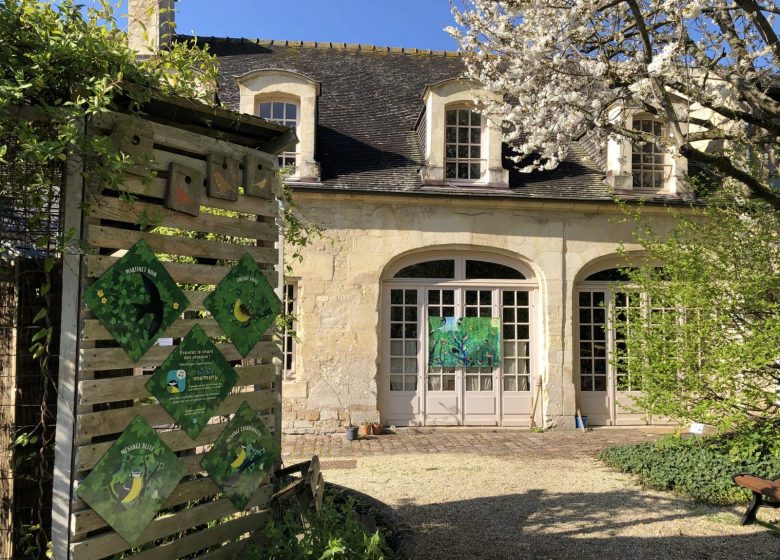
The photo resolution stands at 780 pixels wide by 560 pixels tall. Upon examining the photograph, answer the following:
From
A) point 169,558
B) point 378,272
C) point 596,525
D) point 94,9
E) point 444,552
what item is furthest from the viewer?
point 378,272

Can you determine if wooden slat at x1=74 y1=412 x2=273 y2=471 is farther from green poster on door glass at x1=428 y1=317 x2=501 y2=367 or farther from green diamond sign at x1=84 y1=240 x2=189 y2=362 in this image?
green poster on door glass at x1=428 y1=317 x2=501 y2=367

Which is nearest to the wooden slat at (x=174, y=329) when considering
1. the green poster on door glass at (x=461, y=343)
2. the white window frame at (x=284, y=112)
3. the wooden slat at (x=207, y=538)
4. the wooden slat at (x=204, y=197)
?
the wooden slat at (x=204, y=197)

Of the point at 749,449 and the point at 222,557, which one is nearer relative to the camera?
the point at 222,557

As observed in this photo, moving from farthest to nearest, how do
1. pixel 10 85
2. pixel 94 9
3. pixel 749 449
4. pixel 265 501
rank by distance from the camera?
pixel 749 449
pixel 265 501
pixel 94 9
pixel 10 85

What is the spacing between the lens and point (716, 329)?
21.7 feet

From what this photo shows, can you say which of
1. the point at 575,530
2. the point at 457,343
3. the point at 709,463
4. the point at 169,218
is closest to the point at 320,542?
the point at 169,218

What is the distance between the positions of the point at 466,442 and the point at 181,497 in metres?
6.48

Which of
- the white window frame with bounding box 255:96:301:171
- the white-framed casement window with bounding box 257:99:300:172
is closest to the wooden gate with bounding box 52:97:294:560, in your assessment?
the white window frame with bounding box 255:96:301:171

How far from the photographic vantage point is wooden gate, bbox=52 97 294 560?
272 cm

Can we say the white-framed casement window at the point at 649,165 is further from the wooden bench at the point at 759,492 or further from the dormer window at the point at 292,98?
the wooden bench at the point at 759,492

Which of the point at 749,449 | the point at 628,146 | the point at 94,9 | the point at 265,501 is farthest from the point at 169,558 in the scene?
the point at 628,146

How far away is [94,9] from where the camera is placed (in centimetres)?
285

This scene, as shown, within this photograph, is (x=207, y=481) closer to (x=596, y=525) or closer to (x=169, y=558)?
(x=169, y=558)

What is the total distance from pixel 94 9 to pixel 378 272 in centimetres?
726
